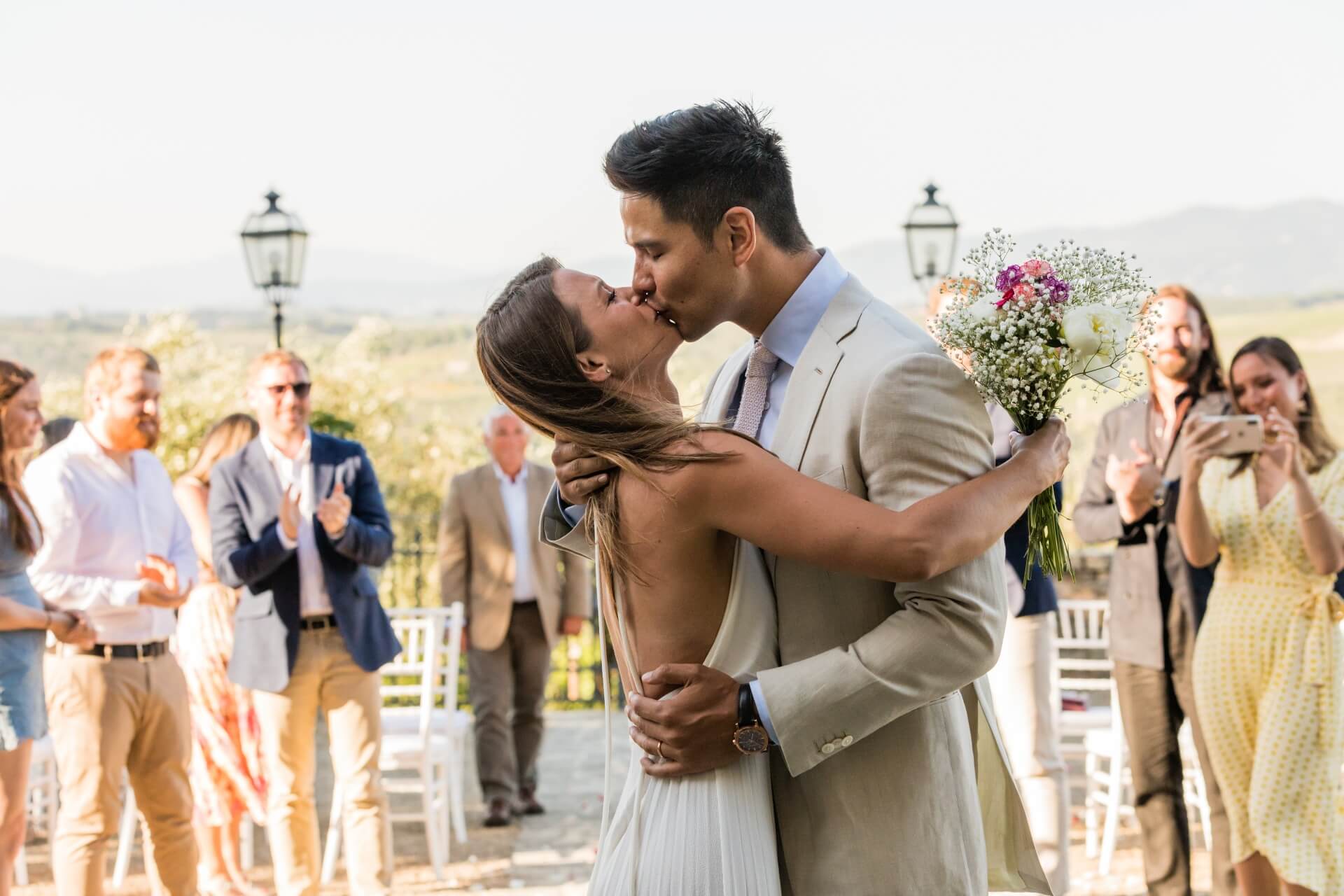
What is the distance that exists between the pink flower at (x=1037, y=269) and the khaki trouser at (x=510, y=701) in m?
6.12

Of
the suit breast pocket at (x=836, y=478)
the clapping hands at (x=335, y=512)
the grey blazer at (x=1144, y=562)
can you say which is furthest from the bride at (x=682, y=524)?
the clapping hands at (x=335, y=512)

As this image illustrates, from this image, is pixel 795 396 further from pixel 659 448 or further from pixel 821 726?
pixel 821 726

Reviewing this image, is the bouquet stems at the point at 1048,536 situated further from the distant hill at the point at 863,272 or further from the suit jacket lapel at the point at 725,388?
the distant hill at the point at 863,272

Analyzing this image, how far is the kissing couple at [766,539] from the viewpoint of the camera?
210 cm

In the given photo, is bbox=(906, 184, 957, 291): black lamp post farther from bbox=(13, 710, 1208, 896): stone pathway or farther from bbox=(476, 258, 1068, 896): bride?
bbox=(476, 258, 1068, 896): bride

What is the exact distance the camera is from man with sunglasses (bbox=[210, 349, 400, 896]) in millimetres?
5637

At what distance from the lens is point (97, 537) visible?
516 cm

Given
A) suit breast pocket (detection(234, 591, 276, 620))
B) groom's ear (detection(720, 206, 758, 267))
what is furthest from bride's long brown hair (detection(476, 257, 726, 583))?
suit breast pocket (detection(234, 591, 276, 620))

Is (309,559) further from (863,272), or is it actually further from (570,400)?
(863,272)

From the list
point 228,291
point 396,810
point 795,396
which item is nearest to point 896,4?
point 228,291

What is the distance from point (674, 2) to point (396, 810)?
84.9ft

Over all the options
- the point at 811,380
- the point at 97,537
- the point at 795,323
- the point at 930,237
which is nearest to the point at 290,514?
the point at 97,537

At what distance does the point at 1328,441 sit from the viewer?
514cm

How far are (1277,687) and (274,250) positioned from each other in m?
7.50
